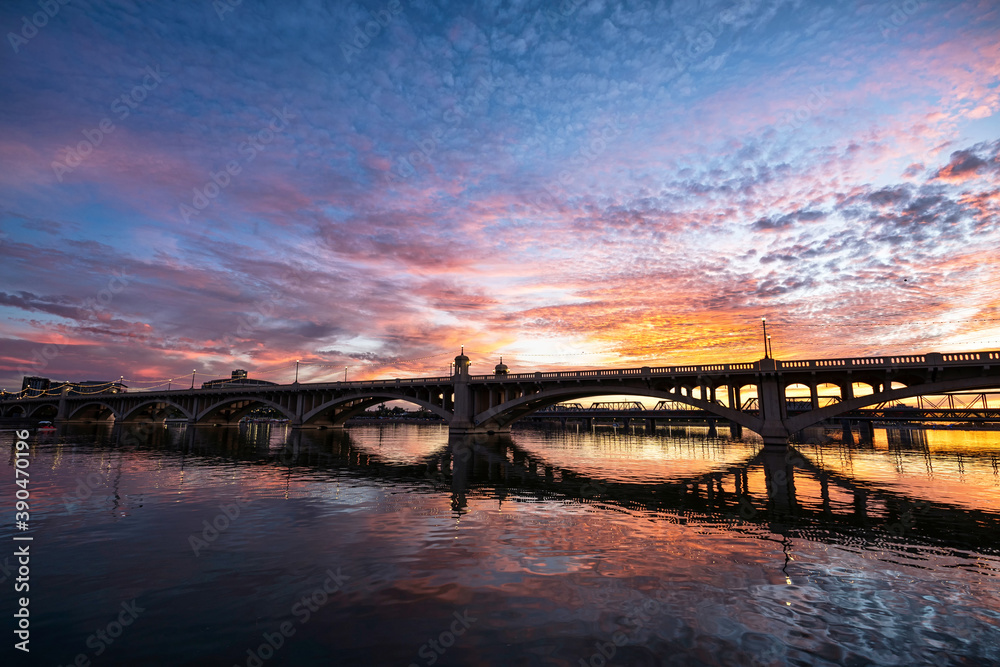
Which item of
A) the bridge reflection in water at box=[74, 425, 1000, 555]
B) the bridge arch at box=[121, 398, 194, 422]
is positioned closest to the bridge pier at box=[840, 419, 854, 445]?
the bridge reflection in water at box=[74, 425, 1000, 555]

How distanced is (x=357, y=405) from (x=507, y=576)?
321 ft

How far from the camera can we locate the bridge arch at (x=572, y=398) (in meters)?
51.8

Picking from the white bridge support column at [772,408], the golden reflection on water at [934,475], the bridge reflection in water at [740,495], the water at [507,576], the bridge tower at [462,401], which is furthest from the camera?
the bridge tower at [462,401]

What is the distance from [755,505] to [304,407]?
93348 millimetres

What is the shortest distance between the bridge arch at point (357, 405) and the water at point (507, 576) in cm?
Result: 5480

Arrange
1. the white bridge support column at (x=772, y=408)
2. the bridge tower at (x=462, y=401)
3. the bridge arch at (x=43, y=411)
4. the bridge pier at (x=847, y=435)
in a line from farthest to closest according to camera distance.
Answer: the bridge arch at (x=43, y=411), the bridge tower at (x=462, y=401), the bridge pier at (x=847, y=435), the white bridge support column at (x=772, y=408)

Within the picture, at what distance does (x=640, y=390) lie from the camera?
58.4 metres

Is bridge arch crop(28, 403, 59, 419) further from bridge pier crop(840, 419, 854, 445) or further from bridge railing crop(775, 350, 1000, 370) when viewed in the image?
bridge pier crop(840, 419, 854, 445)

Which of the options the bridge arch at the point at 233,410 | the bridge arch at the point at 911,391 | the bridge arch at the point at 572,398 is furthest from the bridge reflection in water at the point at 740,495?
the bridge arch at the point at 233,410

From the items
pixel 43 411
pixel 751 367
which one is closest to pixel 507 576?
pixel 751 367

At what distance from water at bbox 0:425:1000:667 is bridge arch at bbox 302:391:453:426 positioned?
54805mm

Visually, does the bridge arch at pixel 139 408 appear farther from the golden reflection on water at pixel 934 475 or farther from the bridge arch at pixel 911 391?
the golden reflection on water at pixel 934 475

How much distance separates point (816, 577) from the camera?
11617mm

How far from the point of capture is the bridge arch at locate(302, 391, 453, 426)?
7975 cm
